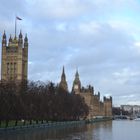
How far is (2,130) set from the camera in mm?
75938

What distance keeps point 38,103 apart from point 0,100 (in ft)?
100

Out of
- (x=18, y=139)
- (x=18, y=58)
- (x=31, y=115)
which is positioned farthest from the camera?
(x=18, y=58)

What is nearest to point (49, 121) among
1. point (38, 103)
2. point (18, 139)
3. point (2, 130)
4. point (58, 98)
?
point (58, 98)

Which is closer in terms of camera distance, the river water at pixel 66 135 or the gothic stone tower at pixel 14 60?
the river water at pixel 66 135

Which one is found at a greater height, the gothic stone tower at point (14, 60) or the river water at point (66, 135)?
the gothic stone tower at point (14, 60)

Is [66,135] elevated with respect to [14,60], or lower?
lower

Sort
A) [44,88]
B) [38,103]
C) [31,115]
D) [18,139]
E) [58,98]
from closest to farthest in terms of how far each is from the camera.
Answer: [18,139]
[31,115]
[38,103]
[44,88]
[58,98]

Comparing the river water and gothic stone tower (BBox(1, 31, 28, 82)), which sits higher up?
gothic stone tower (BBox(1, 31, 28, 82))

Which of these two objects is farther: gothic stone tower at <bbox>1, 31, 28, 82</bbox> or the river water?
gothic stone tower at <bbox>1, 31, 28, 82</bbox>

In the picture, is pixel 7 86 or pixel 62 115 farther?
pixel 62 115

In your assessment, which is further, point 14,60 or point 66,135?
point 14,60

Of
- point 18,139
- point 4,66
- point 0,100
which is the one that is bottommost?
point 18,139

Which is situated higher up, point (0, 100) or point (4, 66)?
point (4, 66)

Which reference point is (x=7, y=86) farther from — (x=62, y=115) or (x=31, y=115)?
(x=62, y=115)
